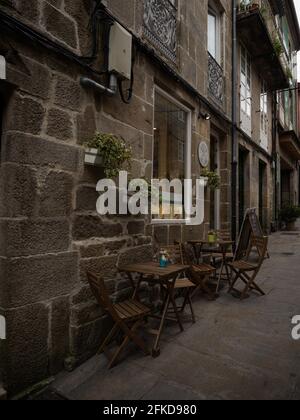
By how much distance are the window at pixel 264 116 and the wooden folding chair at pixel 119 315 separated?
9318mm

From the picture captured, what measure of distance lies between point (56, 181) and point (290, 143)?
1341 cm

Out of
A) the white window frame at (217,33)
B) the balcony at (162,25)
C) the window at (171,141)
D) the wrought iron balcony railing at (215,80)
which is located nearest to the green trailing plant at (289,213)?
the wrought iron balcony railing at (215,80)

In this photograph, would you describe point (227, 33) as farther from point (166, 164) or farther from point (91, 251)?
point (91, 251)

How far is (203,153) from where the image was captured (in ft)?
19.3

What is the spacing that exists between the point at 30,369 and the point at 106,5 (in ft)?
12.2

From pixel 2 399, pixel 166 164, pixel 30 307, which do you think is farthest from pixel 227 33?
pixel 2 399

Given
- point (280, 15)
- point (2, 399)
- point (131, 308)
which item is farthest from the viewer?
point (280, 15)

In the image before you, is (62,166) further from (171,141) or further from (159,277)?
(171,141)

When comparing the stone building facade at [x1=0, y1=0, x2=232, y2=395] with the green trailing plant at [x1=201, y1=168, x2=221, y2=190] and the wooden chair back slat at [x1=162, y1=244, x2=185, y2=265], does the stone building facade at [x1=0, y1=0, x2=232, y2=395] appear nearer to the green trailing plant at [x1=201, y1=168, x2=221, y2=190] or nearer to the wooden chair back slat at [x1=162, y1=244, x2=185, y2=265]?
the wooden chair back slat at [x1=162, y1=244, x2=185, y2=265]

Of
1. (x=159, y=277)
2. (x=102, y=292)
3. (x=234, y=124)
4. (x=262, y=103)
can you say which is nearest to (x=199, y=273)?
(x=159, y=277)

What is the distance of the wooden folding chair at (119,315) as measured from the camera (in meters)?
2.54

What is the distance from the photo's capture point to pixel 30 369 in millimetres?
2414

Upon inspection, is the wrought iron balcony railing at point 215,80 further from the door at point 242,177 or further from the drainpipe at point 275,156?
the drainpipe at point 275,156

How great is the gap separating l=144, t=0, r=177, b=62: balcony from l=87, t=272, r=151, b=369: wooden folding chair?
3571mm
